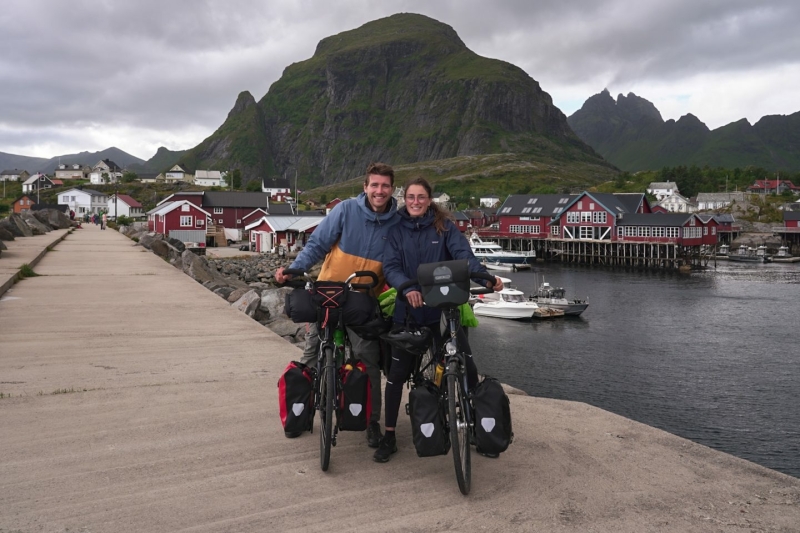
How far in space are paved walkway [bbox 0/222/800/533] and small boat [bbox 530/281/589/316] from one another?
115 ft

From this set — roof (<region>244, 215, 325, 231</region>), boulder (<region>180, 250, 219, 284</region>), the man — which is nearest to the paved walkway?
the man

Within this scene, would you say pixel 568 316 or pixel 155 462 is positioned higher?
pixel 155 462

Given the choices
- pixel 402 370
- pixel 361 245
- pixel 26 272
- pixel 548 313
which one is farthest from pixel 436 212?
pixel 548 313

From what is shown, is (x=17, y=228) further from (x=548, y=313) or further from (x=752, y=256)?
(x=752, y=256)

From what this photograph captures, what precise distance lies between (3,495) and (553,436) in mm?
4115

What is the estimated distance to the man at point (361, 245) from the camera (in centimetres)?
508

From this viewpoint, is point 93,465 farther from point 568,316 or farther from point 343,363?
point 568,316

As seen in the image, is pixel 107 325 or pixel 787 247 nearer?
pixel 107 325

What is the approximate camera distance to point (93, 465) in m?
4.54

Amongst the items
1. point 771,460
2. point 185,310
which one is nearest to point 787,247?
point 771,460

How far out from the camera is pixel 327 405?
463 centimetres

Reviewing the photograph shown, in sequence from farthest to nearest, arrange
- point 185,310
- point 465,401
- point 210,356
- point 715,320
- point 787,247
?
point 787,247 → point 715,320 → point 185,310 → point 210,356 → point 465,401

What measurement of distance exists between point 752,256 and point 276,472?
97.6m

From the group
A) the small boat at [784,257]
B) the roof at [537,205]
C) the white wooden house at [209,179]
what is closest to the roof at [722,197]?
the small boat at [784,257]
